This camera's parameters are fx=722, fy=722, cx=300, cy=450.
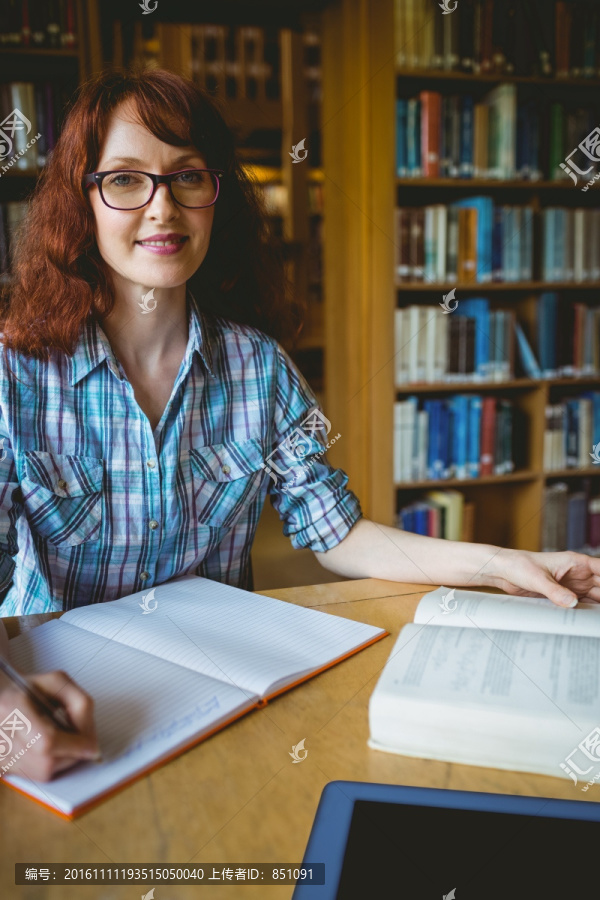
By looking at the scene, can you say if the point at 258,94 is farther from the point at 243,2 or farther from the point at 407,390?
the point at 407,390

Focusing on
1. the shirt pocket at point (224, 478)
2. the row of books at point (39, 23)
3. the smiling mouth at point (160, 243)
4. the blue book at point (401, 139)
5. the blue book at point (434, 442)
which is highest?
the row of books at point (39, 23)

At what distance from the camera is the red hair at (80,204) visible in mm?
1097

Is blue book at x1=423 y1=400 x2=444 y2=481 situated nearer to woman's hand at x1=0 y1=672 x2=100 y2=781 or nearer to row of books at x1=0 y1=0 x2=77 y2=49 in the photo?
row of books at x1=0 y1=0 x2=77 y2=49

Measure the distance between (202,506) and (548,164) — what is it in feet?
7.11

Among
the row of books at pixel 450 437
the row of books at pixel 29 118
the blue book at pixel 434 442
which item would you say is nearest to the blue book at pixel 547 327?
the row of books at pixel 450 437

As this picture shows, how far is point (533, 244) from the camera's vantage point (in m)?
2.74

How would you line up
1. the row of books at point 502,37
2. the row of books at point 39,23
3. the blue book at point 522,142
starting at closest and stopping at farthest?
the row of books at point 39,23 < the row of books at point 502,37 < the blue book at point 522,142

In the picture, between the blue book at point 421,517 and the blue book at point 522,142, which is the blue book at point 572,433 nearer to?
the blue book at point 421,517

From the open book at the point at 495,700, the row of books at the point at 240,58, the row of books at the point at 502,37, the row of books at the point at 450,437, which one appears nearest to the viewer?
the open book at the point at 495,700

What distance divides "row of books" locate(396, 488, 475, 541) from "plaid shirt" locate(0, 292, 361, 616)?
1607mm

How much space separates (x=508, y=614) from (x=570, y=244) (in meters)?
2.29

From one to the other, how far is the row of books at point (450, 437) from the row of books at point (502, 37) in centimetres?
121

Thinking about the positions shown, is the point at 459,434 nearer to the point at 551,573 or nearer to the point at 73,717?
the point at 551,573

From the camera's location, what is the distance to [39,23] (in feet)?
7.50
